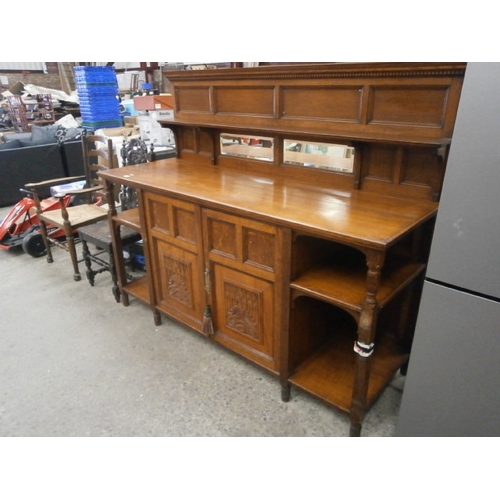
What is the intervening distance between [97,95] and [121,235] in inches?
137

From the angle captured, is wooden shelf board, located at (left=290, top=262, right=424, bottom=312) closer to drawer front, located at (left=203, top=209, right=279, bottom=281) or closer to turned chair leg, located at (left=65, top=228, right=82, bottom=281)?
drawer front, located at (left=203, top=209, right=279, bottom=281)

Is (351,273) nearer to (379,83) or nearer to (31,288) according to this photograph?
(379,83)

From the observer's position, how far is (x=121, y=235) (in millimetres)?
2717

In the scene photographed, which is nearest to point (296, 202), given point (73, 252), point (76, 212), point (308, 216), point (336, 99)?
point (308, 216)

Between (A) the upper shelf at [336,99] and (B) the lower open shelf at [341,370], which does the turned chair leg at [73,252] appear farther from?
(B) the lower open shelf at [341,370]

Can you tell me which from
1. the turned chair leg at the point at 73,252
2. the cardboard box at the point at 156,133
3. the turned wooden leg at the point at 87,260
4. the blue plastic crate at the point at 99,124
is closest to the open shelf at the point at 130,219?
the turned wooden leg at the point at 87,260

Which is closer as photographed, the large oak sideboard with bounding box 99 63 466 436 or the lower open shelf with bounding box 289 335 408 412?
the large oak sideboard with bounding box 99 63 466 436

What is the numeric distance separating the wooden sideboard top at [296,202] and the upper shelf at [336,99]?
0.27m

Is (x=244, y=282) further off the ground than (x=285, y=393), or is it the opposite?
(x=244, y=282)

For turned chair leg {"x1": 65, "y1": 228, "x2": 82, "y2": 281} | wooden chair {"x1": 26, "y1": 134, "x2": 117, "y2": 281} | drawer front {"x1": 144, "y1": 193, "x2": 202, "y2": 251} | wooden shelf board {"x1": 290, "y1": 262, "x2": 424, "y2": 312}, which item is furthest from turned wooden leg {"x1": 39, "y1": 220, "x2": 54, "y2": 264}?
wooden shelf board {"x1": 290, "y1": 262, "x2": 424, "y2": 312}

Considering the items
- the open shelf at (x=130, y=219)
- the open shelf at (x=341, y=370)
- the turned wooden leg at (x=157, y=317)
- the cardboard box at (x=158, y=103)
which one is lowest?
the turned wooden leg at (x=157, y=317)

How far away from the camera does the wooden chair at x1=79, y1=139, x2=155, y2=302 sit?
8.83 ft

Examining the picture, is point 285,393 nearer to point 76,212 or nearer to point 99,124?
point 76,212

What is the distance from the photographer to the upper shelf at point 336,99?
1.53 metres
